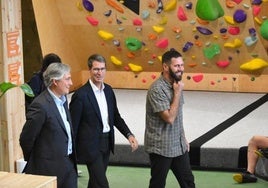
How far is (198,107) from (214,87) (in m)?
0.90

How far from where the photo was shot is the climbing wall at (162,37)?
8.64 meters

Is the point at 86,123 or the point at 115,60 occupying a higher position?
the point at 115,60

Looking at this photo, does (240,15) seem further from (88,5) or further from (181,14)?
(88,5)

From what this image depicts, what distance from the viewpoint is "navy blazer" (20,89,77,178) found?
443cm

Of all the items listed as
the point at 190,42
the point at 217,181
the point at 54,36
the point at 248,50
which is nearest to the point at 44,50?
the point at 54,36

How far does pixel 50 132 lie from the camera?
4465 millimetres

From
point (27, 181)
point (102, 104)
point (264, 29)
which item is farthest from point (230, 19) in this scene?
point (27, 181)

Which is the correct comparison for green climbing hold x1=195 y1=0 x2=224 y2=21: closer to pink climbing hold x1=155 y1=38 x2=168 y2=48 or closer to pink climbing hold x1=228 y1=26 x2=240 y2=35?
pink climbing hold x1=228 y1=26 x2=240 y2=35

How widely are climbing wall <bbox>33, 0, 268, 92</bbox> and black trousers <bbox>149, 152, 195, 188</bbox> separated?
3712 millimetres

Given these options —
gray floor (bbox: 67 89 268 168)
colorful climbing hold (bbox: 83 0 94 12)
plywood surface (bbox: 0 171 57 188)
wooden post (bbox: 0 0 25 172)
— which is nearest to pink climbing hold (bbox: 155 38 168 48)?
gray floor (bbox: 67 89 268 168)

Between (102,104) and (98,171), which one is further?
(102,104)

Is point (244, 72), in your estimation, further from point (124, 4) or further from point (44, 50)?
point (44, 50)

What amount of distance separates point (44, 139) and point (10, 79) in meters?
1.81

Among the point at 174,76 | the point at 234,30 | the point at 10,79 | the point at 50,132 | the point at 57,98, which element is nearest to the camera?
the point at 50,132
